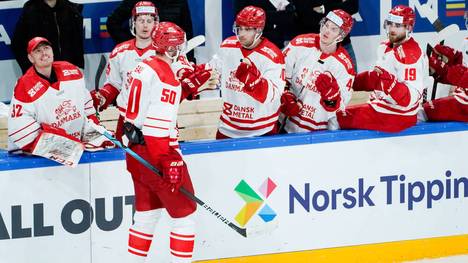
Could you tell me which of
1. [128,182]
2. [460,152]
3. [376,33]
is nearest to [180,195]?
[128,182]

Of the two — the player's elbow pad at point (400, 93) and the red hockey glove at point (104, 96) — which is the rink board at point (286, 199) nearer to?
the player's elbow pad at point (400, 93)

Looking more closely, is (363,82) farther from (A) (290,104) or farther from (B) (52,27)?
(B) (52,27)

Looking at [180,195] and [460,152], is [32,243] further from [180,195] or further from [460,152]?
[460,152]

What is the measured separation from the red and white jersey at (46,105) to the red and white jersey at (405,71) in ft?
5.58

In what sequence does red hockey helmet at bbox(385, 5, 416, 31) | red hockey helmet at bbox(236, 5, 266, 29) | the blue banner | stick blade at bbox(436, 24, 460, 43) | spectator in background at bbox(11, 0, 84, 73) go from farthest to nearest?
stick blade at bbox(436, 24, 460, 43) → the blue banner → spectator in background at bbox(11, 0, 84, 73) → red hockey helmet at bbox(385, 5, 416, 31) → red hockey helmet at bbox(236, 5, 266, 29)

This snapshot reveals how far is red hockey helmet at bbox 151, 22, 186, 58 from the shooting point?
6.18m

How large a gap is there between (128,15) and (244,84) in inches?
70.9

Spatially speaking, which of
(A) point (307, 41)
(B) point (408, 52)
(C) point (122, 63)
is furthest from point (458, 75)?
(C) point (122, 63)

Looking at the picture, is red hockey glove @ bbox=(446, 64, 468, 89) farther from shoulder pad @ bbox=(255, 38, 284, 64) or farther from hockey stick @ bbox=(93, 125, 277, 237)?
hockey stick @ bbox=(93, 125, 277, 237)

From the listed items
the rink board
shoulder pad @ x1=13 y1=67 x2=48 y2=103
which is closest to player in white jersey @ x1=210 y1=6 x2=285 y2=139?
the rink board

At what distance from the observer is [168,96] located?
6078 mm

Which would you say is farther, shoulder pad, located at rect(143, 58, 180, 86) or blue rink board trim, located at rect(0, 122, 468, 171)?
blue rink board trim, located at rect(0, 122, 468, 171)

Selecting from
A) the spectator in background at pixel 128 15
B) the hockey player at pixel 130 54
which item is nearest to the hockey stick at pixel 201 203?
the hockey player at pixel 130 54

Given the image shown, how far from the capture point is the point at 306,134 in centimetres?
695
